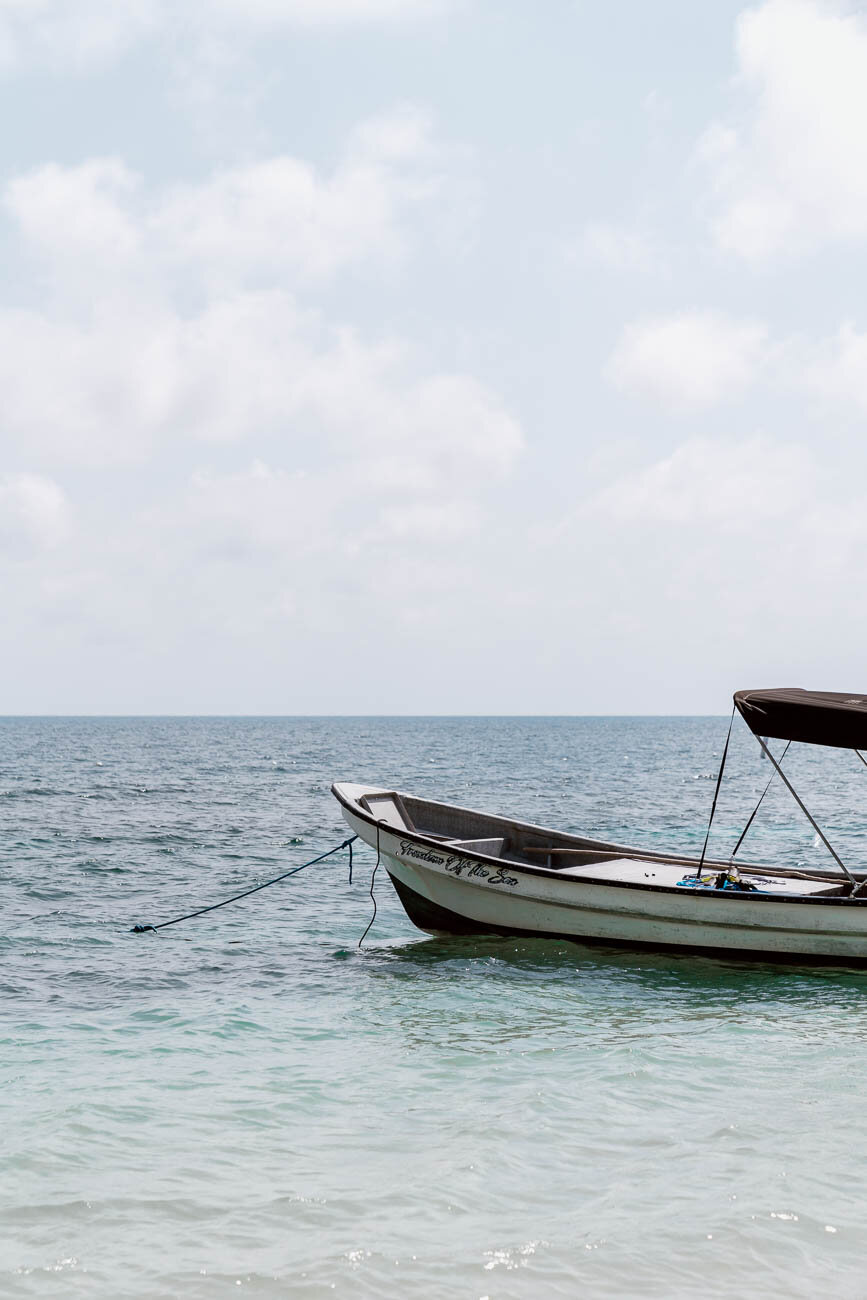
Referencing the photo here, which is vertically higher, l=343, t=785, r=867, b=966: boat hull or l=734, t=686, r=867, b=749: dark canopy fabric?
l=734, t=686, r=867, b=749: dark canopy fabric

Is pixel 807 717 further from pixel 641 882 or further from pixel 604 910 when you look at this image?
pixel 604 910

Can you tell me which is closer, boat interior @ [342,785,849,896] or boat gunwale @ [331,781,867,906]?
boat gunwale @ [331,781,867,906]

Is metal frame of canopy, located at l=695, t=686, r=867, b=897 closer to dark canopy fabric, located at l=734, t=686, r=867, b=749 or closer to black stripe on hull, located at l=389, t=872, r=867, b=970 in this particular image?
dark canopy fabric, located at l=734, t=686, r=867, b=749

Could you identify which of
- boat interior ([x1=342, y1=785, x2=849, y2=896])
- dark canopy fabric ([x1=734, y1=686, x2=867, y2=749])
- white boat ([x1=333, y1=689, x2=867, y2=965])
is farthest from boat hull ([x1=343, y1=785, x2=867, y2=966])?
dark canopy fabric ([x1=734, y1=686, x2=867, y2=749])

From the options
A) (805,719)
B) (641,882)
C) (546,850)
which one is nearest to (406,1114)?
(641,882)

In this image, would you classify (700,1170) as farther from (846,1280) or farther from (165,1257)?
(165,1257)

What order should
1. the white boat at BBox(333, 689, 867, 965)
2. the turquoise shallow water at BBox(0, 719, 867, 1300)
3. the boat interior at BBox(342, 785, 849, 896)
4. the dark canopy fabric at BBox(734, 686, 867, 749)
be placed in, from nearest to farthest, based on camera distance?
the turquoise shallow water at BBox(0, 719, 867, 1300), the dark canopy fabric at BBox(734, 686, 867, 749), the white boat at BBox(333, 689, 867, 965), the boat interior at BBox(342, 785, 849, 896)

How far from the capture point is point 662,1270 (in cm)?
583

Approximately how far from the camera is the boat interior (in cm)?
1395

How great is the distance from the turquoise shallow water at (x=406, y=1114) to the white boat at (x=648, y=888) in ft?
1.17

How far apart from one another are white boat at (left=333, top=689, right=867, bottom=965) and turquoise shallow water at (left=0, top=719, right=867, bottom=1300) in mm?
357

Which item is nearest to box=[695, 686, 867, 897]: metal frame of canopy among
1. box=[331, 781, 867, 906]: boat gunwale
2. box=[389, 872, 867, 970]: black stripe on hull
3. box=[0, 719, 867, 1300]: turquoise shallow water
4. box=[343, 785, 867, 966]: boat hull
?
box=[331, 781, 867, 906]: boat gunwale

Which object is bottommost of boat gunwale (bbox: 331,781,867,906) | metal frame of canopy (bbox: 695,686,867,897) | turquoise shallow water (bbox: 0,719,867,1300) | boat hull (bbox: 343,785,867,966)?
turquoise shallow water (bbox: 0,719,867,1300)

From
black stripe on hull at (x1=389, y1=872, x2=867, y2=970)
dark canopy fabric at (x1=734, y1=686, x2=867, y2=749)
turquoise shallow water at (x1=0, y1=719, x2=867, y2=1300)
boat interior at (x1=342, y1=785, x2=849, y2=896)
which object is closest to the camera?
turquoise shallow water at (x1=0, y1=719, x2=867, y2=1300)
